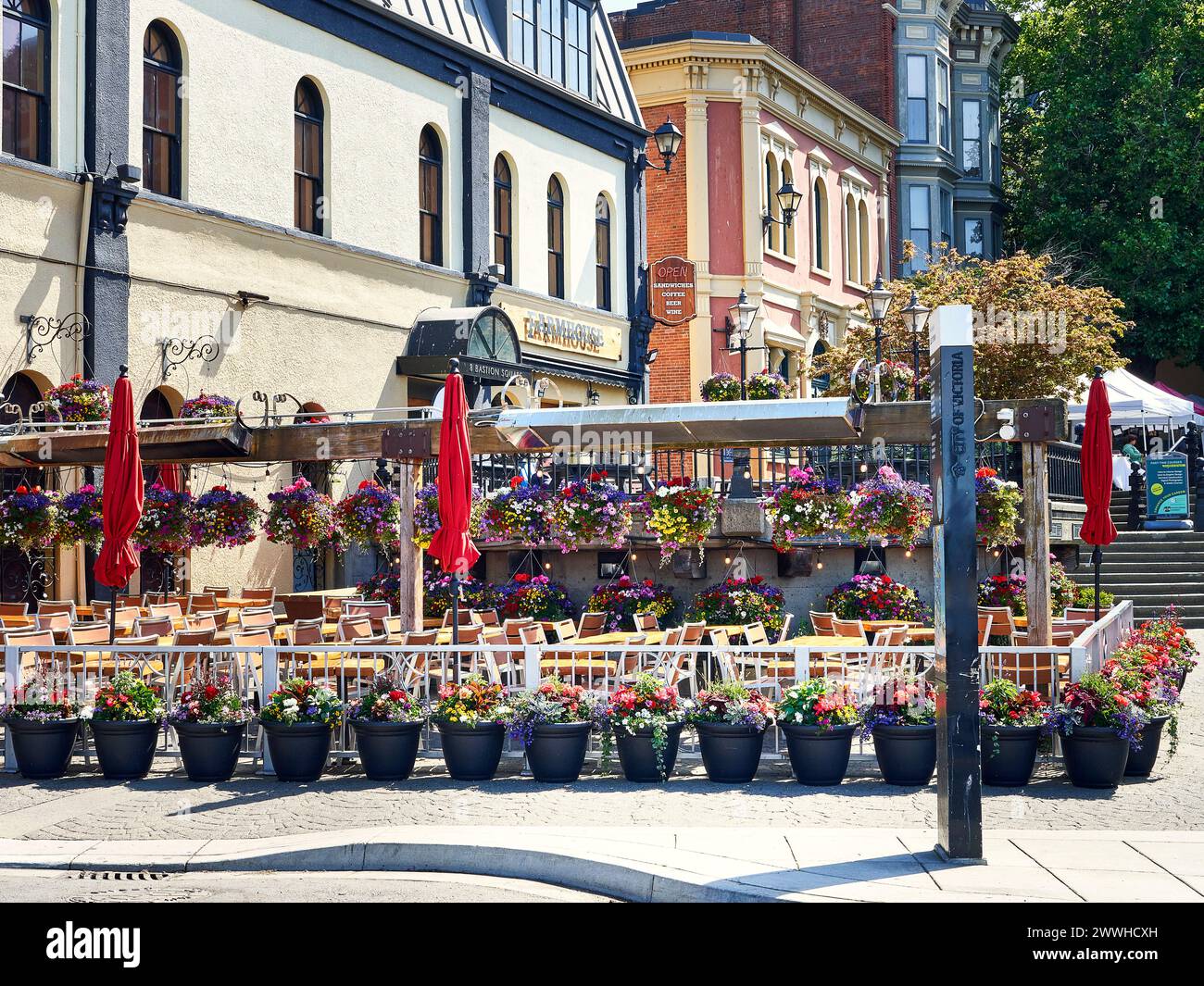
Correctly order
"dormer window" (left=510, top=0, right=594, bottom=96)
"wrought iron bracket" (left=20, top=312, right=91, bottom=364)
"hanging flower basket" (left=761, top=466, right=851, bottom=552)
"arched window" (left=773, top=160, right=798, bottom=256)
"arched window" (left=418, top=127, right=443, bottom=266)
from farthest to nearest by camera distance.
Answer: "arched window" (left=773, top=160, right=798, bottom=256)
"dormer window" (left=510, top=0, right=594, bottom=96)
"arched window" (left=418, top=127, right=443, bottom=266)
"wrought iron bracket" (left=20, top=312, right=91, bottom=364)
"hanging flower basket" (left=761, top=466, right=851, bottom=552)

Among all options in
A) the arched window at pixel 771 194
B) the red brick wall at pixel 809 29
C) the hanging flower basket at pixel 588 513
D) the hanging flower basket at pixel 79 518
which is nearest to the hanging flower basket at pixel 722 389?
the hanging flower basket at pixel 588 513

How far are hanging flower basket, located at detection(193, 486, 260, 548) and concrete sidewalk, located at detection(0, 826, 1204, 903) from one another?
789 cm

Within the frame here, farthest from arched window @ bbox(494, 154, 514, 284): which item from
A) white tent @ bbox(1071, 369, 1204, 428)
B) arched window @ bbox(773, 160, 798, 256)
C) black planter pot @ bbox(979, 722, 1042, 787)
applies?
black planter pot @ bbox(979, 722, 1042, 787)

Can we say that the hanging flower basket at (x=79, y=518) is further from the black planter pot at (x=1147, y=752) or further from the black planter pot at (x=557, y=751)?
the black planter pot at (x=1147, y=752)

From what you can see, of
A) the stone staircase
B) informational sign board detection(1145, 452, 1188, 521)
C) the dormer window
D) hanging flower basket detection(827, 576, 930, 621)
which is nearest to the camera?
hanging flower basket detection(827, 576, 930, 621)

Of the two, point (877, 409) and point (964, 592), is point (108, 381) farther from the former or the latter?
point (964, 592)

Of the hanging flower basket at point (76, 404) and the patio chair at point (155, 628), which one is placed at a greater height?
the hanging flower basket at point (76, 404)

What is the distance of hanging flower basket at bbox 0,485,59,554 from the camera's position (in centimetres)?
1652

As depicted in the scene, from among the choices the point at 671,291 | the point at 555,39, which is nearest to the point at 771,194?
the point at 671,291

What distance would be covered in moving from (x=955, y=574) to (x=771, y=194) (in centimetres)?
2846

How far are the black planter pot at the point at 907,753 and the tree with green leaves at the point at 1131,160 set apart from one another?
32980mm

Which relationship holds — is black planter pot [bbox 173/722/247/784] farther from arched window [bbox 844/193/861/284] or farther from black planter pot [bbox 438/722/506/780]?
arched window [bbox 844/193/861/284]

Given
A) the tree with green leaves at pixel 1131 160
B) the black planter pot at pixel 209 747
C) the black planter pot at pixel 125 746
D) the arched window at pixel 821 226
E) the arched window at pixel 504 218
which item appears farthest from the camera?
the tree with green leaves at pixel 1131 160

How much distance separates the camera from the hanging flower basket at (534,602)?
19.0 meters
